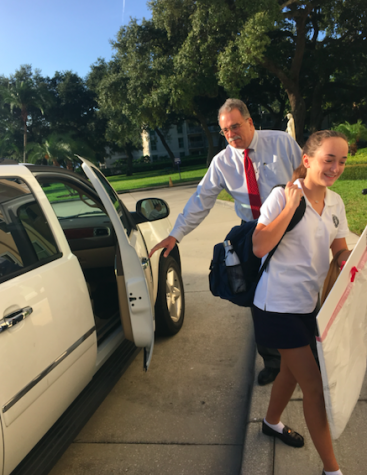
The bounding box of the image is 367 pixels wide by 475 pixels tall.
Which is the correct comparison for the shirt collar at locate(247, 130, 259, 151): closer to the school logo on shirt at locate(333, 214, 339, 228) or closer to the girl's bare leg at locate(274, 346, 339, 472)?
the school logo on shirt at locate(333, 214, 339, 228)

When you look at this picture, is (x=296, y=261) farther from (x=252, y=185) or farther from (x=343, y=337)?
(x=252, y=185)

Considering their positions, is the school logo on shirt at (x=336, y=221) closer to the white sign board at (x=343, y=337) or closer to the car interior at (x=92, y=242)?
the white sign board at (x=343, y=337)

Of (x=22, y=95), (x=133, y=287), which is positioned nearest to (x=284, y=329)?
(x=133, y=287)

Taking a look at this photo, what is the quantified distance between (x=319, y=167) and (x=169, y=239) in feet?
4.14

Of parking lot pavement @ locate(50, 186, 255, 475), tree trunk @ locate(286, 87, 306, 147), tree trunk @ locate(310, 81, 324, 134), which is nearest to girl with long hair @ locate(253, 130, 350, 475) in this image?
parking lot pavement @ locate(50, 186, 255, 475)

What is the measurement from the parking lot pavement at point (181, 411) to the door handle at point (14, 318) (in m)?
1.18

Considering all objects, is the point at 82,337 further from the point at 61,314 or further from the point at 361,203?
the point at 361,203

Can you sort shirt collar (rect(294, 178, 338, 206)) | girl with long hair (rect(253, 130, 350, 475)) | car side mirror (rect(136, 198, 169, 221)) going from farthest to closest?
car side mirror (rect(136, 198, 169, 221)), shirt collar (rect(294, 178, 338, 206)), girl with long hair (rect(253, 130, 350, 475))

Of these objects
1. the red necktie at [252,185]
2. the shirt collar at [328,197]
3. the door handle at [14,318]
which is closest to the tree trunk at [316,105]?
the red necktie at [252,185]

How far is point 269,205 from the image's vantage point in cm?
191

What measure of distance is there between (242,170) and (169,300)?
1.54m

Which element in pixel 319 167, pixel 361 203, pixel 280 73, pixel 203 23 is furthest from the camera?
pixel 280 73

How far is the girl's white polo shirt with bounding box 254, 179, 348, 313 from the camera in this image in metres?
1.90

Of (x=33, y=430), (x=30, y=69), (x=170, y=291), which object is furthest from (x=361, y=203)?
(x=30, y=69)
